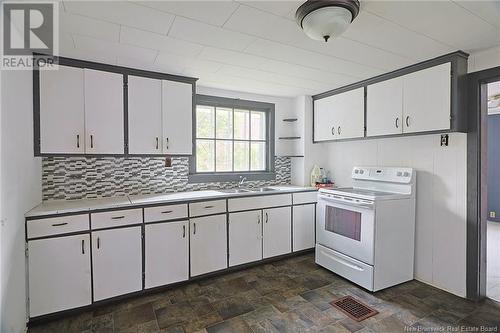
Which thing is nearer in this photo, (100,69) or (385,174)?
(100,69)

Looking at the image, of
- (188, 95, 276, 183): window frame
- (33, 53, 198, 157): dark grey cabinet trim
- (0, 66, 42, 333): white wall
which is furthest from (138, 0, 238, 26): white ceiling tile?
(188, 95, 276, 183): window frame

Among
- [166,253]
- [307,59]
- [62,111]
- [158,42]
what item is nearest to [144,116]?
[62,111]

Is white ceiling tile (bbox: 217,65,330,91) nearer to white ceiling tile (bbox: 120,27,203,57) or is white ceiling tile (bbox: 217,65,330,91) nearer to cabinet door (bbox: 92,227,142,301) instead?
white ceiling tile (bbox: 120,27,203,57)

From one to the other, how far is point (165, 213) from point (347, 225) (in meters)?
1.96

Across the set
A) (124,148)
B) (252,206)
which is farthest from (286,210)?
(124,148)

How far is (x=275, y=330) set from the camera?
81.3 inches

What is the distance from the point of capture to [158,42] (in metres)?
2.17

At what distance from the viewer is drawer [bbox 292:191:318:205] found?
11.6ft

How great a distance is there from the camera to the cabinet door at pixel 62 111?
2.38 metres

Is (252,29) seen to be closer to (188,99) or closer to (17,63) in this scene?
(188,99)

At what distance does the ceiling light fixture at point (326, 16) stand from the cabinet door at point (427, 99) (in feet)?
4.59

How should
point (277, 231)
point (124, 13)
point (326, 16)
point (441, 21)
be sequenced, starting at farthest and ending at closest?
point (277, 231) → point (441, 21) → point (124, 13) → point (326, 16)

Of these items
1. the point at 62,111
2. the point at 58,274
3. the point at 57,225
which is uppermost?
the point at 62,111

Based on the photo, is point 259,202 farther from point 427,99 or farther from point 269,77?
point 427,99
